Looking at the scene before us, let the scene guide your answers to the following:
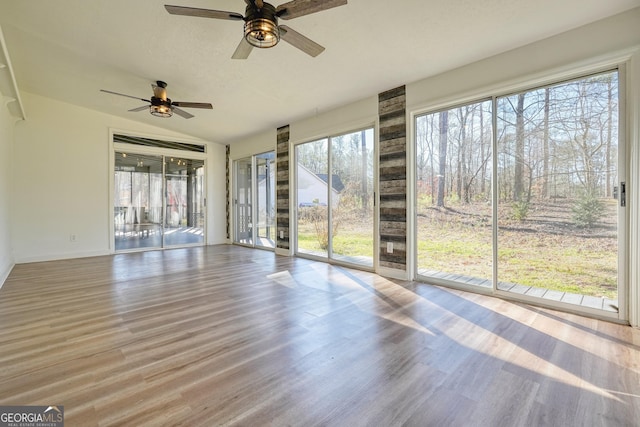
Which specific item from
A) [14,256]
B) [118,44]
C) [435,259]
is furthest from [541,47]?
[14,256]

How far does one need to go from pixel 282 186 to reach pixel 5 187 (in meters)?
4.54

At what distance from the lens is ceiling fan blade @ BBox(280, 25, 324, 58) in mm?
2398

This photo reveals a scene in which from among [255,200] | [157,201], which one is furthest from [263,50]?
[157,201]

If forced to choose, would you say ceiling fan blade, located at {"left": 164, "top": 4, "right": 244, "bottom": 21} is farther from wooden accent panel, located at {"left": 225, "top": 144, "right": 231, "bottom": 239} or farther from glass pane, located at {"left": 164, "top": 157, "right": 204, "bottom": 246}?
wooden accent panel, located at {"left": 225, "top": 144, "right": 231, "bottom": 239}

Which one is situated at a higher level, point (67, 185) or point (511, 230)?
point (67, 185)

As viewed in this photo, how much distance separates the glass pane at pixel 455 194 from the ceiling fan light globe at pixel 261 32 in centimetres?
241

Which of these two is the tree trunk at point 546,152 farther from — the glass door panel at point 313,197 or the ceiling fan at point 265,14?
the glass door panel at point 313,197

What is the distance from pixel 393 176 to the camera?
420 cm

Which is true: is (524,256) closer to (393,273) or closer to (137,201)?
(393,273)

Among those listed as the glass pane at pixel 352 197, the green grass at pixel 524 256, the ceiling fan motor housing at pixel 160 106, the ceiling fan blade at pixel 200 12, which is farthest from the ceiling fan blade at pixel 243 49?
the green grass at pixel 524 256

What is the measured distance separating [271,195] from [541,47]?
524 cm

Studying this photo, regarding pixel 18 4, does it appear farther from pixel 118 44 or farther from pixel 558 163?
pixel 558 163

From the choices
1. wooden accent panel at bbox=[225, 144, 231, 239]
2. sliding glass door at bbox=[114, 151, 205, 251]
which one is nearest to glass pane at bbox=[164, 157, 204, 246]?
sliding glass door at bbox=[114, 151, 205, 251]

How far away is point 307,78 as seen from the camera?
403cm
